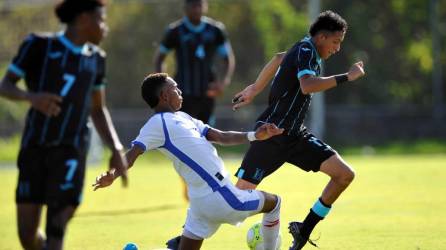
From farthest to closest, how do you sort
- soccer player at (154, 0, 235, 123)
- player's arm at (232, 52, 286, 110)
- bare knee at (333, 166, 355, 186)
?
soccer player at (154, 0, 235, 123)
player's arm at (232, 52, 286, 110)
bare knee at (333, 166, 355, 186)

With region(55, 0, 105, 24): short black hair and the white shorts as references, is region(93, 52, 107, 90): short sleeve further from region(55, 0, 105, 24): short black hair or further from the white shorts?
the white shorts

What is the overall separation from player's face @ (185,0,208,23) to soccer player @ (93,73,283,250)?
6.38m

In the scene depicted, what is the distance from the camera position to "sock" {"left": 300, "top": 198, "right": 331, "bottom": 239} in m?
8.76

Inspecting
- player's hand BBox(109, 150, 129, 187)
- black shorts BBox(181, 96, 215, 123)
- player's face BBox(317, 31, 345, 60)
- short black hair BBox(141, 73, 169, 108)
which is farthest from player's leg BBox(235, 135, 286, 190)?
black shorts BBox(181, 96, 215, 123)

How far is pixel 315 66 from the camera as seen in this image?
28.7ft

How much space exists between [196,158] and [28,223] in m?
1.41

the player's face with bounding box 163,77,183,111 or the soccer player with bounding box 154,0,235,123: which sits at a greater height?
the player's face with bounding box 163,77,183,111

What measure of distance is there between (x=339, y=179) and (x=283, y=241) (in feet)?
3.21

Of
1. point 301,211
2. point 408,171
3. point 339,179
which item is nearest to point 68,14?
point 339,179

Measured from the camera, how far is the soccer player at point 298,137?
8.80m

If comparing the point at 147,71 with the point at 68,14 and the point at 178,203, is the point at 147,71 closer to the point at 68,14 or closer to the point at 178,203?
the point at 178,203

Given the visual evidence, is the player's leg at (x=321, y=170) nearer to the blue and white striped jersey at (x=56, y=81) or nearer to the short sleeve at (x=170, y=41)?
the blue and white striped jersey at (x=56, y=81)

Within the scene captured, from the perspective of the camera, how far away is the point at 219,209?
A: 7.37m

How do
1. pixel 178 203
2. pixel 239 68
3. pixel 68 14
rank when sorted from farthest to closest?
pixel 239 68 < pixel 178 203 < pixel 68 14
